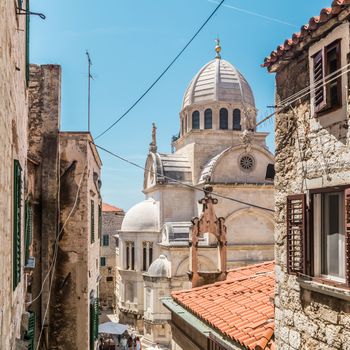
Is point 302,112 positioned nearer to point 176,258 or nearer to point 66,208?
point 66,208

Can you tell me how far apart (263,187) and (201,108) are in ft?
26.1

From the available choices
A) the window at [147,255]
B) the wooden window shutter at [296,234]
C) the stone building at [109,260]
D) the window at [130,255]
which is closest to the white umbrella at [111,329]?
the window at [147,255]

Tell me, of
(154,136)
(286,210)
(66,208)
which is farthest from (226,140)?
(286,210)

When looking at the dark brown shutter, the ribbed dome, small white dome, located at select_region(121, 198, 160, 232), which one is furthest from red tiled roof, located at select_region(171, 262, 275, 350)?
the ribbed dome

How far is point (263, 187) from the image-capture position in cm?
3167

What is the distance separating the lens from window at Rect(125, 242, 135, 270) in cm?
3276

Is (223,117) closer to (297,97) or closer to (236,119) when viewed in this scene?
(236,119)

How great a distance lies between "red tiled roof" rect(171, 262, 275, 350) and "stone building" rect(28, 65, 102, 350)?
2392 millimetres

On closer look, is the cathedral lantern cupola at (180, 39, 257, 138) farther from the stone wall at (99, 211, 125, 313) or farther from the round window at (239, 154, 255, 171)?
the stone wall at (99, 211, 125, 313)

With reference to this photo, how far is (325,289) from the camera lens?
4969mm

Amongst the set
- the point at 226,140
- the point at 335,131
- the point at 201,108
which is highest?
the point at 201,108

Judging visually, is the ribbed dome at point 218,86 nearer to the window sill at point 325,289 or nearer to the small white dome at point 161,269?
the small white dome at point 161,269

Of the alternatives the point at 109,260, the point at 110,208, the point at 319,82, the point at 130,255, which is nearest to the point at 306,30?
the point at 319,82

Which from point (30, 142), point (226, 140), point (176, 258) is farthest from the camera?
point (226, 140)
